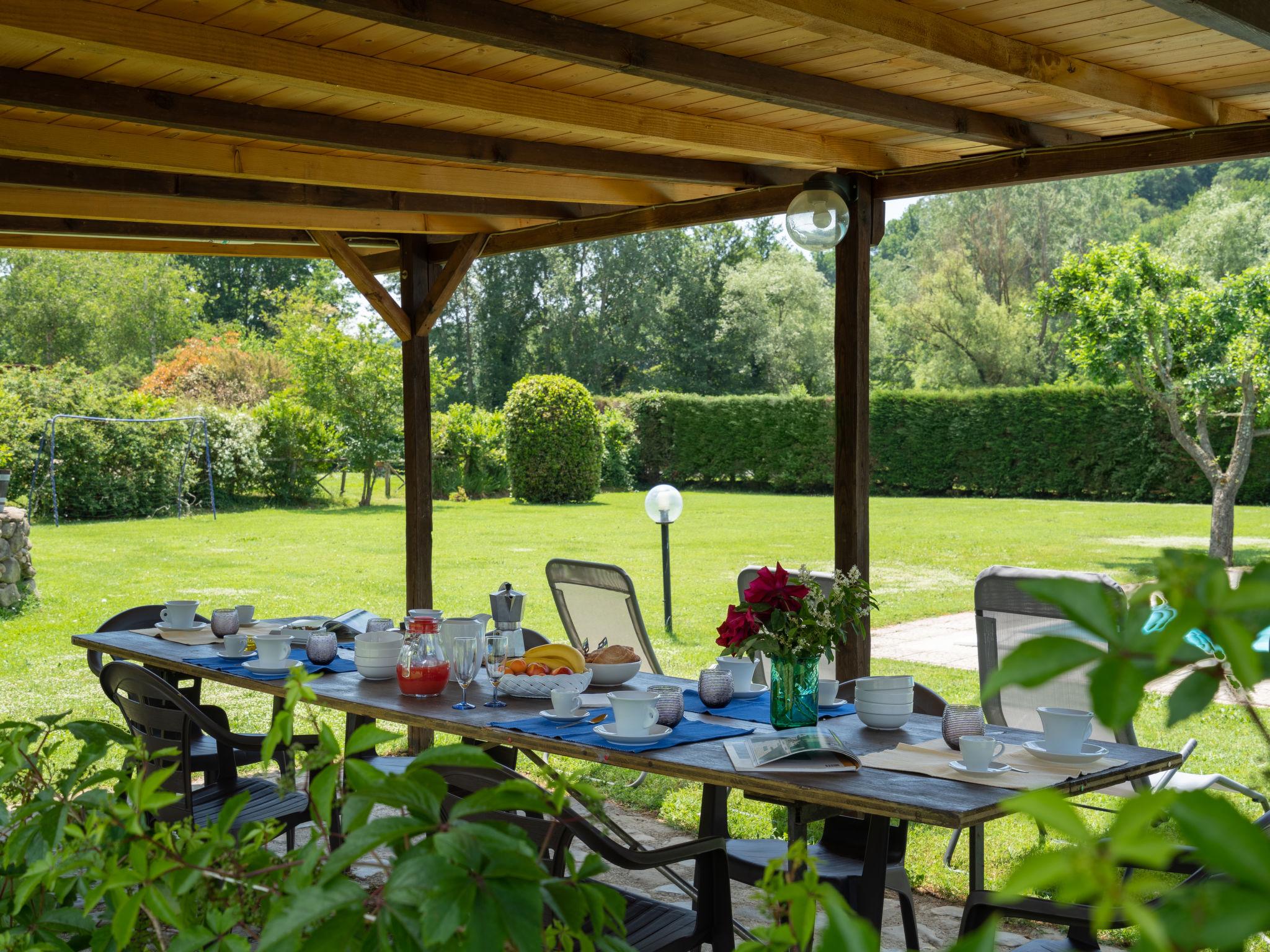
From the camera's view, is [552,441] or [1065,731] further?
[552,441]

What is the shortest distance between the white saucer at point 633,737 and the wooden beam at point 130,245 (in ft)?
11.2

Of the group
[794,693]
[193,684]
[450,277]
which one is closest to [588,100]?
[794,693]

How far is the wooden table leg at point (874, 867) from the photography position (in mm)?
2635

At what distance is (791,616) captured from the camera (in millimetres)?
2873

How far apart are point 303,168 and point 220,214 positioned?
0.88 meters

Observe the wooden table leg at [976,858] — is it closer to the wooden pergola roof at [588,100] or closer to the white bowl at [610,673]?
the white bowl at [610,673]

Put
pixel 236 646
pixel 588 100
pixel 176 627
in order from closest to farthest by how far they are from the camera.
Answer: pixel 588 100 < pixel 236 646 < pixel 176 627

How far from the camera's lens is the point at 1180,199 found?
30094 millimetres

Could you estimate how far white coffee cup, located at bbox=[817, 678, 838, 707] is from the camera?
3229mm

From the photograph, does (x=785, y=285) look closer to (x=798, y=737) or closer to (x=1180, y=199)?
(x=1180, y=199)

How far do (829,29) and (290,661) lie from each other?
94.7 inches

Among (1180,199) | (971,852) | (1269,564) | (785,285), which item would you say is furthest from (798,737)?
(1180,199)

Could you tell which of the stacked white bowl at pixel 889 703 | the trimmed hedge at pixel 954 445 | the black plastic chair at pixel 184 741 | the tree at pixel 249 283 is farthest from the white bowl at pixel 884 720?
the tree at pixel 249 283

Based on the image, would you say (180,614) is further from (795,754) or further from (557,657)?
(795,754)
